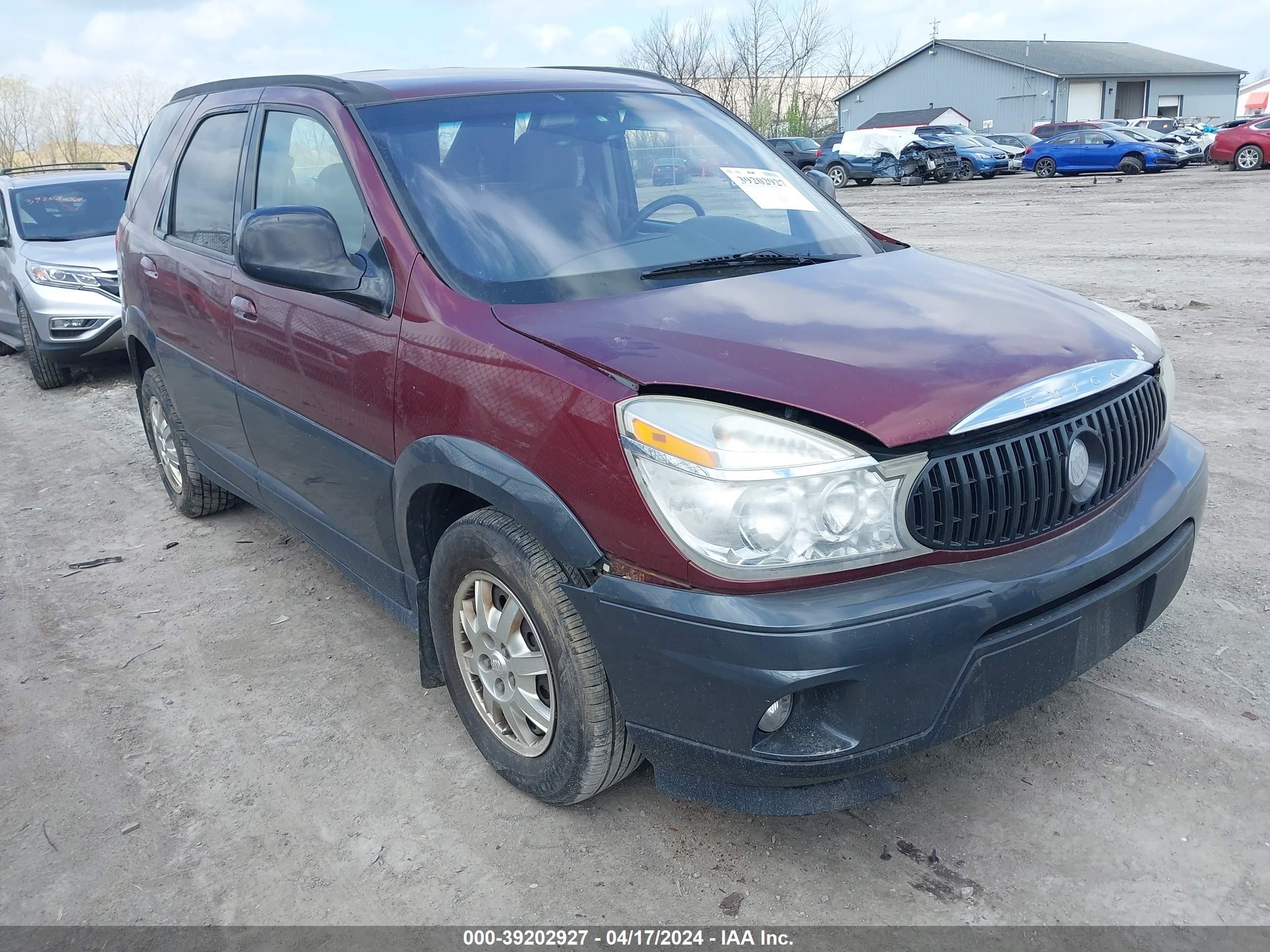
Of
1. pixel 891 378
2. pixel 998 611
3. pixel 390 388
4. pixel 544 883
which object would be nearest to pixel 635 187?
pixel 390 388

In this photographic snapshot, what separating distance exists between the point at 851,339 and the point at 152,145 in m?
3.91

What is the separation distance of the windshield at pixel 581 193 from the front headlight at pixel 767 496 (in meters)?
0.75

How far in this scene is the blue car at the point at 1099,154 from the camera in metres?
29.3

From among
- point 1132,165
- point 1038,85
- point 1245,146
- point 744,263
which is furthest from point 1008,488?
point 1038,85

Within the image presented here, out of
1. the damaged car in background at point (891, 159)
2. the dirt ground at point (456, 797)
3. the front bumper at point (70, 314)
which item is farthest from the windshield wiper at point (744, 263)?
the damaged car in background at point (891, 159)

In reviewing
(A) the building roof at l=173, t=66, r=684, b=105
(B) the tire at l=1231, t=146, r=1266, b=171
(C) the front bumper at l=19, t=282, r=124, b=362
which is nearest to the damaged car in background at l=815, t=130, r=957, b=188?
(B) the tire at l=1231, t=146, r=1266, b=171

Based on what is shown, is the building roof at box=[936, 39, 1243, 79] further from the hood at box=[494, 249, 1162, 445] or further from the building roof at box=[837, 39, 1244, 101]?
the hood at box=[494, 249, 1162, 445]

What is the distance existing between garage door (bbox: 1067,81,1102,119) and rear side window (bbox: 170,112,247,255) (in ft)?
200

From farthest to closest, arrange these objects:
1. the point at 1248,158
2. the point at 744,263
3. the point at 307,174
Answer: the point at 1248,158 < the point at 307,174 < the point at 744,263

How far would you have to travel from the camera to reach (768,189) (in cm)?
348

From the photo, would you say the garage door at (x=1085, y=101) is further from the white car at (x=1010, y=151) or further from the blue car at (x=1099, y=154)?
the blue car at (x=1099, y=154)

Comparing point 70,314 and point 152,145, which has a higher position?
point 152,145

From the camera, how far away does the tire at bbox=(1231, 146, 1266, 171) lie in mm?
27125

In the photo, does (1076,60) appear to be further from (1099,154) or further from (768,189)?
(768,189)
